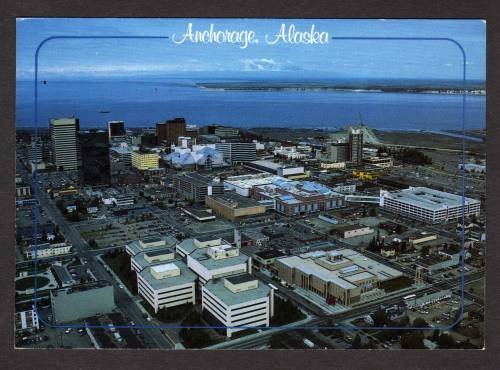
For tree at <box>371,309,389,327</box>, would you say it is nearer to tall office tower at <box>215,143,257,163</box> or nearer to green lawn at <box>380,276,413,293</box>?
green lawn at <box>380,276,413,293</box>

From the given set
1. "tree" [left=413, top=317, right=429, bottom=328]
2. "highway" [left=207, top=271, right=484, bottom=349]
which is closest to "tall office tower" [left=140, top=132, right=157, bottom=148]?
"highway" [left=207, top=271, right=484, bottom=349]

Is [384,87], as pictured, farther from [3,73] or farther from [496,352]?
[3,73]

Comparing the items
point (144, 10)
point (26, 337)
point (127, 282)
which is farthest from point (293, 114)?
point (26, 337)

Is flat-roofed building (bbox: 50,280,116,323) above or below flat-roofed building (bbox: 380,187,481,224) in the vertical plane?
below

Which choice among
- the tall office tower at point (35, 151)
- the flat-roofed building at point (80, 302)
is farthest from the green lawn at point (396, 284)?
the tall office tower at point (35, 151)

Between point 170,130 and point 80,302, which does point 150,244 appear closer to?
point 80,302

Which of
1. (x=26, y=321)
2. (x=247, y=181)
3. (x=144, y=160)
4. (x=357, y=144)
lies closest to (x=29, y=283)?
(x=26, y=321)
